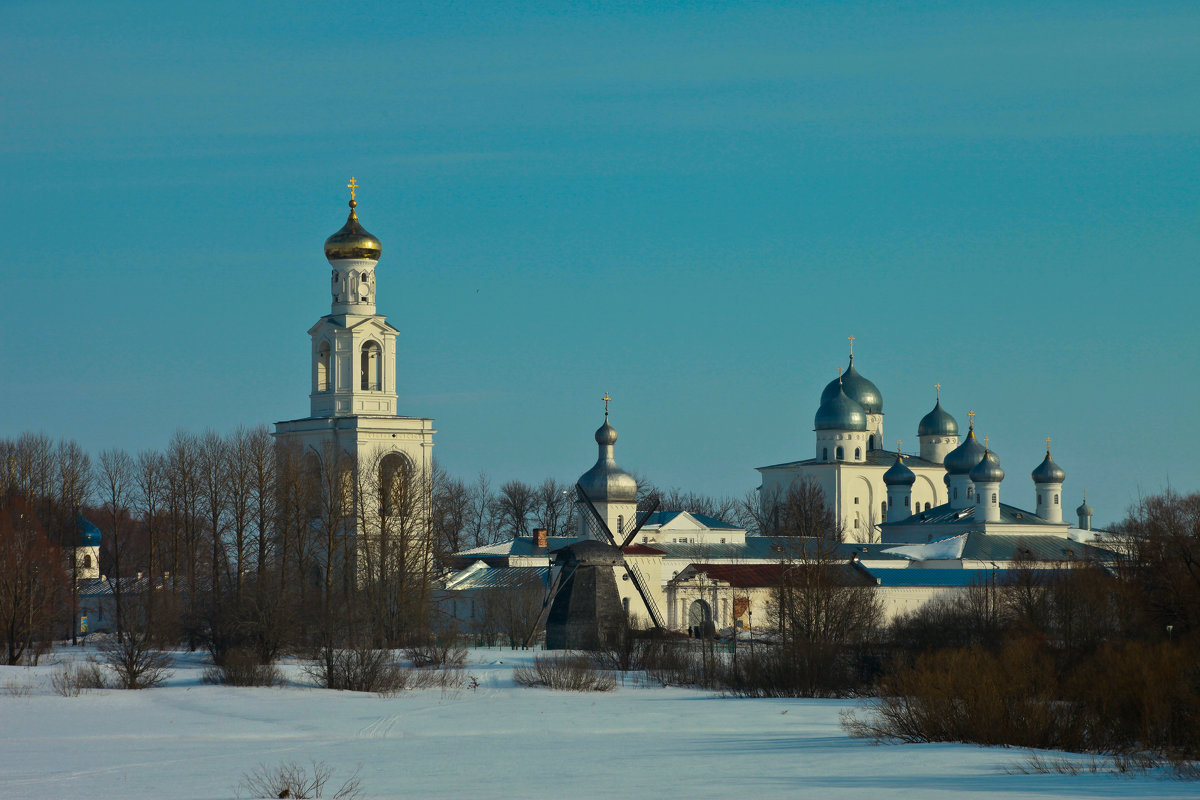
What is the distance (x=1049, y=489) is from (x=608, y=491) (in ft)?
76.8

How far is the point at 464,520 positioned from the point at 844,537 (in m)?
14.7

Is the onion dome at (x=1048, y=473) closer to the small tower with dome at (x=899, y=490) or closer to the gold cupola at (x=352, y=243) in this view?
the small tower with dome at (x=899, y=490)

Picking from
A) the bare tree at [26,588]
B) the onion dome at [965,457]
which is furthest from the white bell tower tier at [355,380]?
the onion dome at [965,457]

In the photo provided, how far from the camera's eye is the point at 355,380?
168ft

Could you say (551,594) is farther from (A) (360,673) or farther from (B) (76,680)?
(B) (76,680)

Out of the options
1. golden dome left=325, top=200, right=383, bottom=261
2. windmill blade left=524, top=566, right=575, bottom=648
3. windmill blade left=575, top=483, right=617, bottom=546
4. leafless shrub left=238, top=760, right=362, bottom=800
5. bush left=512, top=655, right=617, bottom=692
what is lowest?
leafless shrub left=238, top=760, right=362, bottom=800

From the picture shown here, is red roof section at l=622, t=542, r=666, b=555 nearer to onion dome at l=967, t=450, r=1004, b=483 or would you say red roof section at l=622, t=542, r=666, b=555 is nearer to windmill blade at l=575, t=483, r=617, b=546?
windmill blade at l=575, t=483, r=617, b=546

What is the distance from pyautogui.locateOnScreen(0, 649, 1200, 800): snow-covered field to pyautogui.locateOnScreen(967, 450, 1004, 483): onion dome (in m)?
33.8

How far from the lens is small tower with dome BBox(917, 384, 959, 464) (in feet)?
264

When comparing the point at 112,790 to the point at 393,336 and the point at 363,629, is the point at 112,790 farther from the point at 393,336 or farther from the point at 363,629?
the point at 393,336

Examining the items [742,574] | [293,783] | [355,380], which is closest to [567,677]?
[293,783]

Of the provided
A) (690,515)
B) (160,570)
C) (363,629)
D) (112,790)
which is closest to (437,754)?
(112,790)

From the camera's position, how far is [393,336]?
170ft

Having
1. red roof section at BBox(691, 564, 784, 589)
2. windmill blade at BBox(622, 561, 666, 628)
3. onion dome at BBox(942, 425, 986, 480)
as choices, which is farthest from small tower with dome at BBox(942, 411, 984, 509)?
windmill blade at BBox(622, 561, 666, 628)
